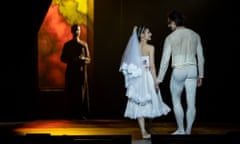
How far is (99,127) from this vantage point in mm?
8875

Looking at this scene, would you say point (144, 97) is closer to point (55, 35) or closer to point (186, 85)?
point (186, 85)

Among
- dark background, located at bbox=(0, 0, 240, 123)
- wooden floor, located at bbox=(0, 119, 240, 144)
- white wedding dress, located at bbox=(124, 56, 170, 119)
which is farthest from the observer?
dark background, located at bbox=(0, 0, 240, 123)

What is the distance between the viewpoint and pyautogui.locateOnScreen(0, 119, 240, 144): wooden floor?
8.21 m

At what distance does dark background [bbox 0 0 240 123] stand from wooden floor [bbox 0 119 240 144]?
1.24ft

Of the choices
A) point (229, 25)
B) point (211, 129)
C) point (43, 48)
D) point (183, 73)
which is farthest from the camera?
point (43, 48)

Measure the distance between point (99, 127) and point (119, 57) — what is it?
1784 mm

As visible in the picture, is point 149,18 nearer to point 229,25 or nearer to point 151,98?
point 229,25

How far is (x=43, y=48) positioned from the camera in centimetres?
1057

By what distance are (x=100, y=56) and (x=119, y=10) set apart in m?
0.95

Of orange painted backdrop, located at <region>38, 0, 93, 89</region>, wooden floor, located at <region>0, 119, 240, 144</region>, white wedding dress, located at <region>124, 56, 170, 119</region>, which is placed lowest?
wooden floor, located at <region>0, 119, 240, 144</region>

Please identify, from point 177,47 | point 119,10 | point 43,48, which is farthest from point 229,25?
point 43,48

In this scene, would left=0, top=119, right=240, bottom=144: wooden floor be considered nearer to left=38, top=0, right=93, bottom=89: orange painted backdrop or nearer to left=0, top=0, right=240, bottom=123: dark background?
left=0, top=0, right=240, bottom=123: dark background

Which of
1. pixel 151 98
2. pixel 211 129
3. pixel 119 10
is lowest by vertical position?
pixel 211 129

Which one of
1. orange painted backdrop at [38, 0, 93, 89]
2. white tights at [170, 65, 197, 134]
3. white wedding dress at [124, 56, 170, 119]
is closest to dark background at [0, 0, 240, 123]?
orange painted backdrop at [38, 0, 93, 89]
